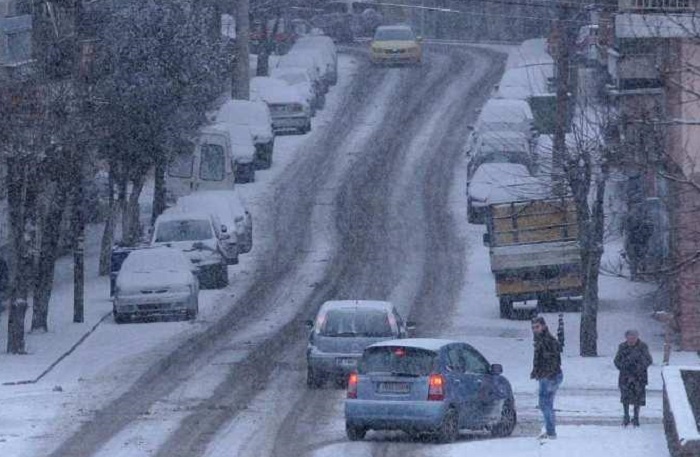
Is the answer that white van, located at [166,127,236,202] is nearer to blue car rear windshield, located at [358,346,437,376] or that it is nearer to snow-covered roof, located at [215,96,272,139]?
snow-covered roof, located at [215,96,272,139]

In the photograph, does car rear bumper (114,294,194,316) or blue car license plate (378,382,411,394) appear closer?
blue car license plate (378,382,411,394)

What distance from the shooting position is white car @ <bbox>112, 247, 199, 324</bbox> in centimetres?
3397

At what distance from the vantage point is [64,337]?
32.0 meters

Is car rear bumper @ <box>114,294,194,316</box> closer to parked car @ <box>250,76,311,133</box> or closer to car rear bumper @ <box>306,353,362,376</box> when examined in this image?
car rear bumper @ <box>306,353,362,376</box>

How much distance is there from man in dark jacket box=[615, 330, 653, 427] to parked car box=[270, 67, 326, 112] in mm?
36485

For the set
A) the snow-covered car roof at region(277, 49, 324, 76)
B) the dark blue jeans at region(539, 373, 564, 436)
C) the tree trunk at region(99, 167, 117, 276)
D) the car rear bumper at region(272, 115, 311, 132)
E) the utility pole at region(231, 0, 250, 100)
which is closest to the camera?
the dark blue jeans at region(539, 373, 564, 436)

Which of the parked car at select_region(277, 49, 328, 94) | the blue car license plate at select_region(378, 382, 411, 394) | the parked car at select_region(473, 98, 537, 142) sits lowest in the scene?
the blue car license plate at select_region(378, 382, 411, 394)

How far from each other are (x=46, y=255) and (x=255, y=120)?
19.6m

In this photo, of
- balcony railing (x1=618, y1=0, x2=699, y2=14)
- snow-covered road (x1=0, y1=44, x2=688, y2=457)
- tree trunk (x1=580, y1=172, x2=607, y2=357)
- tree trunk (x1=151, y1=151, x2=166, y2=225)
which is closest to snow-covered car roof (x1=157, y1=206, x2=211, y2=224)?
snow-covered road (x1=0, y1=44, x2=688, y2=457)

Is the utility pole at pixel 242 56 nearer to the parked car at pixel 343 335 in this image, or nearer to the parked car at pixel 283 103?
the parked car at pixel 283 103

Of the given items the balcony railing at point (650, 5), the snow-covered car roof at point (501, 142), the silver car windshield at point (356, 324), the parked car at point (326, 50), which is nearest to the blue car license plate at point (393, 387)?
the silver car windshield at point (356, 324)

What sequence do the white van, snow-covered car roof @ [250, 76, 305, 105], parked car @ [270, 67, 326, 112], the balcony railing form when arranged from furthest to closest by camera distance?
parked car @ [270, 67, 326, 112] → snow-covered car roof @ [250, 76, 305, 105] → the white van → the balcony railing

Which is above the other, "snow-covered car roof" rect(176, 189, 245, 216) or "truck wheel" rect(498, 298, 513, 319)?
"snow-covered car roof" rect(176, 189, 245, 216)

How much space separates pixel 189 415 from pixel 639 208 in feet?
46.6
